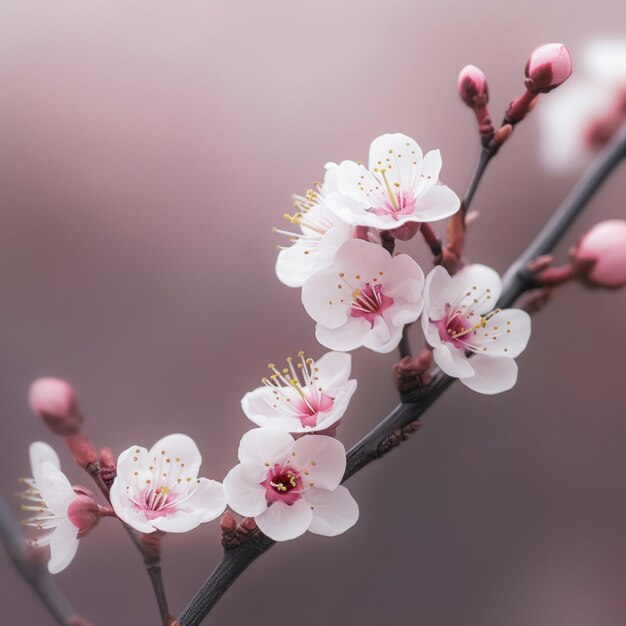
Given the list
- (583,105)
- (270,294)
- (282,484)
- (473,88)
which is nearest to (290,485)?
(282,484)

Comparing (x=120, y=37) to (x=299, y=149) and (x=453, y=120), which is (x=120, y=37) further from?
(x=453, y=120)

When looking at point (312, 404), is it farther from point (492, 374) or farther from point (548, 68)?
point (548, 68)

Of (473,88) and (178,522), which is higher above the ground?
(473,88)

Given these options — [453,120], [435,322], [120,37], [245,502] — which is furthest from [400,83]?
[245,502]

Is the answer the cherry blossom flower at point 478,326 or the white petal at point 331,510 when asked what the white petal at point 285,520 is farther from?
the cherry blossom flower at point 478,326

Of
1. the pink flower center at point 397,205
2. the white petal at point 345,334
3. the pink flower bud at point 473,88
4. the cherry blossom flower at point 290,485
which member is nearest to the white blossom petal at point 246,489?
the cherry blossom flower at point 290,485

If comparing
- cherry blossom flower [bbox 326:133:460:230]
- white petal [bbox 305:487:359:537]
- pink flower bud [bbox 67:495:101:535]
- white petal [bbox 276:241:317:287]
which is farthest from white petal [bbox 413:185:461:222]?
pink flower bud [bbox 67:495:101:535]

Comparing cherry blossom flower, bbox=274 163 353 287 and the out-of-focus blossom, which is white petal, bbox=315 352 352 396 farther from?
the out-of-focus blossom

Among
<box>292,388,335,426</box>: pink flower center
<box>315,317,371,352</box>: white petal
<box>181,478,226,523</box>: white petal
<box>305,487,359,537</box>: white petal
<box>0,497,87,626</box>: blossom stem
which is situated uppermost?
<box>315,317,371,352</box>: white petal

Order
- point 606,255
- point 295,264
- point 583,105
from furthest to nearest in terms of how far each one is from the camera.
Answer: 1. point 583,105
2. point 295,264
3. point 606,255
